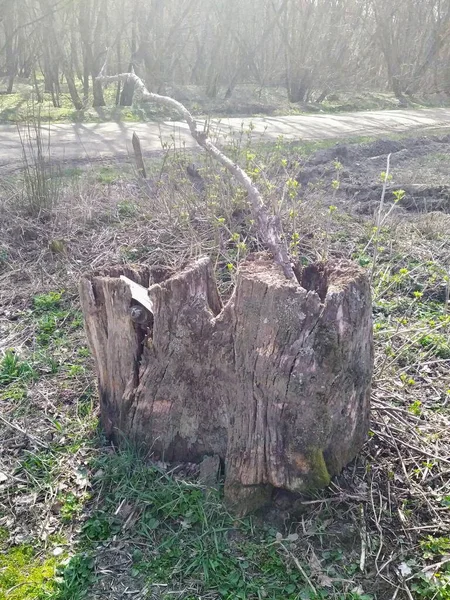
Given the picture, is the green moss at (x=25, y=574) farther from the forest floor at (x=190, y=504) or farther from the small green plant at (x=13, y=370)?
the small green plant at (x=13, y=370)

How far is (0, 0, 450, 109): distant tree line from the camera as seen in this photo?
53.7ft

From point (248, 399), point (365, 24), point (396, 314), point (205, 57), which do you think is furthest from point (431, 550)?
point (365, 24)

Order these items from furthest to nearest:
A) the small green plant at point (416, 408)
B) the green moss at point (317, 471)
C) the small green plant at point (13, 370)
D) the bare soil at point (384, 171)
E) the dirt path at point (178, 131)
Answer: the dirt path at point (178, 131)
the bare soil at point (384, 171)
the small green plant at point (13, 370)
the small green plant at point (416, 408)
the green moss at point (317, 471)

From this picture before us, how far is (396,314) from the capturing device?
13.5ft

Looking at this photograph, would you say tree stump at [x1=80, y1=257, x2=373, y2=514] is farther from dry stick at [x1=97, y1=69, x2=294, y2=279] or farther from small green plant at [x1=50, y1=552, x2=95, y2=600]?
small green plant at [x1=50, y1=552, x2=95, y2=600]

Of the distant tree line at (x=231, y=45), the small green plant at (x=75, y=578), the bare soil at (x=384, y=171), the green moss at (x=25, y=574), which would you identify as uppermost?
the distant tree line at (x=231, y=45)

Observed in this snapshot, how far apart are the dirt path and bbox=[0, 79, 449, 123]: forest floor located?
127 cm

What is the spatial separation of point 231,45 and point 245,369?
21534mm

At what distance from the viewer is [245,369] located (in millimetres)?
2307

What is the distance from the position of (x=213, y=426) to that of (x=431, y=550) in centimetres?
104

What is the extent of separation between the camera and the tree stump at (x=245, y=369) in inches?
86.2

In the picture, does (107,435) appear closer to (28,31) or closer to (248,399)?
(248,399)

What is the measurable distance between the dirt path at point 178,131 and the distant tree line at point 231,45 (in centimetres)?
419

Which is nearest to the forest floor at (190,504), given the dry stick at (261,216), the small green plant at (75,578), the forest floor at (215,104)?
the small green plant at (75,578)
